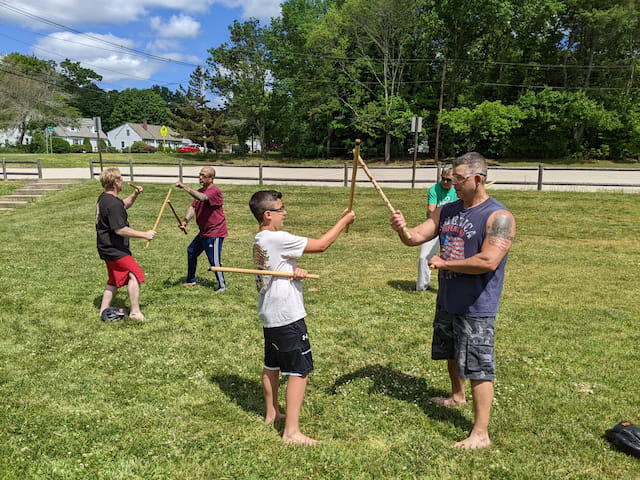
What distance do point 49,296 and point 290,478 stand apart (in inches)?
244

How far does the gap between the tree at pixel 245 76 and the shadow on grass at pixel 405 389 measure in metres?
41.6

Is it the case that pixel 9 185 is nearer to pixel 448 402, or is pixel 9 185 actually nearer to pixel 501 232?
pixel 448 402

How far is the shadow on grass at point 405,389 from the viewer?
13.8 ft

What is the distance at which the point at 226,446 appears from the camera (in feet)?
12.1

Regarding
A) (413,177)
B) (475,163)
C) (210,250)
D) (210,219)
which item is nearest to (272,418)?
(475,163)

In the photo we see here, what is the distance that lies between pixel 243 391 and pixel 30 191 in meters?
20.5

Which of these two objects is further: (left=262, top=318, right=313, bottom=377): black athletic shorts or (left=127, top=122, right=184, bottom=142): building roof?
(left=127, top=122, right=184, bottom=142): building roof

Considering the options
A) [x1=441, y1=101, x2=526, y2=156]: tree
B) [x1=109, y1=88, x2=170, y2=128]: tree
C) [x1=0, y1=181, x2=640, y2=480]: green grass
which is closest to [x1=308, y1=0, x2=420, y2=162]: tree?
[x1=441, y1=101, x2=526, y2=156]: tree

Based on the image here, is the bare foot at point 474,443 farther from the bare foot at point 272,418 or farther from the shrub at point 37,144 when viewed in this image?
the shrub at point 37,144

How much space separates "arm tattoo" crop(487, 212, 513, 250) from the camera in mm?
3391

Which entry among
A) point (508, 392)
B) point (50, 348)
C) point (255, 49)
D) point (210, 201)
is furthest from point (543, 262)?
point (255, 49)

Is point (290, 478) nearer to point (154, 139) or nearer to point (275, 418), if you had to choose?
point (275, 418)

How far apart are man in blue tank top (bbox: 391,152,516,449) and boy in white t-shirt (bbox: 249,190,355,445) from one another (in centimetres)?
97

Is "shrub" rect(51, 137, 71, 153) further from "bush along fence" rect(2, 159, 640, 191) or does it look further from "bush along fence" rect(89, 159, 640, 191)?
"bush along fence" rect(89, 159, 640, 191)
